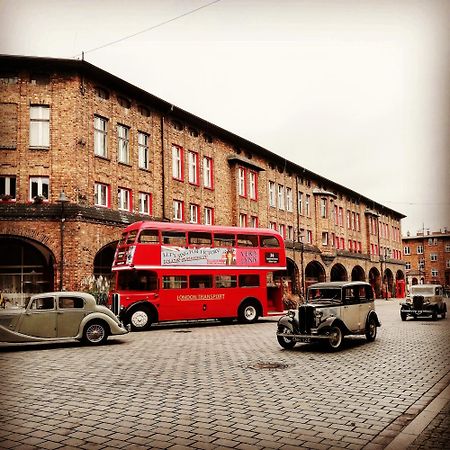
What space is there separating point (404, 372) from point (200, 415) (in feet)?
15.2

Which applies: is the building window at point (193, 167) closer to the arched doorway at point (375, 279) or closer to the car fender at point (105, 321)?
the car fender at point (105, 321)

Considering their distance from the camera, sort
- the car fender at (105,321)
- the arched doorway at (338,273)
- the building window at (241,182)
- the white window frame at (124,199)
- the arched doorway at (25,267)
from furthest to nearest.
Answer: the arched doorway at (338,273)
the building window at (241,182)
the white window frame at (124,199)
the arched doorway at (25,267)
the car fender at (105,321)

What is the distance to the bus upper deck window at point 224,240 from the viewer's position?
2114 cm

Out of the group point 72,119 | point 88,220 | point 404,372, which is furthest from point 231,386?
point 72,119

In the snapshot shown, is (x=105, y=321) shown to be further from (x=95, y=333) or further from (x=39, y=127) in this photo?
(x=39, y=127)

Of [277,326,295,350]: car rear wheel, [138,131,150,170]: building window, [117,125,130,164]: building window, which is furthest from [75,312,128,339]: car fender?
[138,131,150,170]: building window

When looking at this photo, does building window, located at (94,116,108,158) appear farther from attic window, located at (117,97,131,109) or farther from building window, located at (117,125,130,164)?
attic window, located at (117,97,131,109)

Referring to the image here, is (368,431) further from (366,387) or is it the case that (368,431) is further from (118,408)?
(118,408)

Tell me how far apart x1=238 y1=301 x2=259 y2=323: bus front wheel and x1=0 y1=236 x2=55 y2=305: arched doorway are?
8.46m

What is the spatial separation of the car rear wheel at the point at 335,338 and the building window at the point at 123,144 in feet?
53.3

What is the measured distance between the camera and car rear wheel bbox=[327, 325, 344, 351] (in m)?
12.1

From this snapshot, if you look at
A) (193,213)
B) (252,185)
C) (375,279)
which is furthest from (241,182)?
(375,279)

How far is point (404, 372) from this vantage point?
9.05 metres

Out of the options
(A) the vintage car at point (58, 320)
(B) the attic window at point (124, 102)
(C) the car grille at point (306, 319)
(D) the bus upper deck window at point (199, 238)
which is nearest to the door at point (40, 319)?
(A) the vintage car at point (58, 320)
